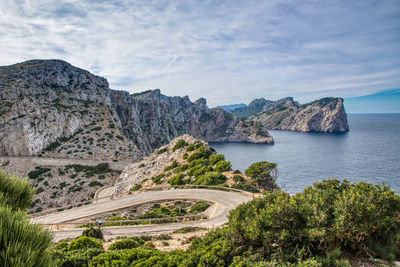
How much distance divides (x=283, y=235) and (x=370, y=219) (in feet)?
8.81

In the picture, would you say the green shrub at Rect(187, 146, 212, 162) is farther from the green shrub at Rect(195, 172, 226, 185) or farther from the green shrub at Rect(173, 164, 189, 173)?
the green shrub at Rect(195, 172, 226, 185)

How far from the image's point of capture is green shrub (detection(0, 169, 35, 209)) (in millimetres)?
6661

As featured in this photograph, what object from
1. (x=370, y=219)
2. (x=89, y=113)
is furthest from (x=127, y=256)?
(x=89, y=113)

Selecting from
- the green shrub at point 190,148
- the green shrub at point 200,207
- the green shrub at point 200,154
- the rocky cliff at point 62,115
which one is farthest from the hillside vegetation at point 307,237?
the rocky cliff at point 62,115

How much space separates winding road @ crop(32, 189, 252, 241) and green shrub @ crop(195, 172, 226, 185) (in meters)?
2.24

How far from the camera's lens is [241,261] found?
6.12 metres

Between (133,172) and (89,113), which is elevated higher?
(89,113)

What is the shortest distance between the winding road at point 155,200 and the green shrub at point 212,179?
224cm

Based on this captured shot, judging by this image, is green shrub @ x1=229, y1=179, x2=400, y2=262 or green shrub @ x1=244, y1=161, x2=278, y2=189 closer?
green shrub @ x1=229, y1=179, x2=400, y2=262

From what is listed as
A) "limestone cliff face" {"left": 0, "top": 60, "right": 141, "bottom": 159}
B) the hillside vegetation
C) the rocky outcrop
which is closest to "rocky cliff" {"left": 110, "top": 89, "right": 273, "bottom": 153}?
"limestone cliff face" {"left": 0, "top": 60, "right": 141, "bottom": 159}

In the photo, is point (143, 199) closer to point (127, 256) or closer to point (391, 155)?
point (127, 256)

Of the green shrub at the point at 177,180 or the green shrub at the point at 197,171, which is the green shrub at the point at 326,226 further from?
the green shrub at the point at 197,171

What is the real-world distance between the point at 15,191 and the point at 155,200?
762 inches

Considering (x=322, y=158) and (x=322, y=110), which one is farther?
(x=322, y=110)
